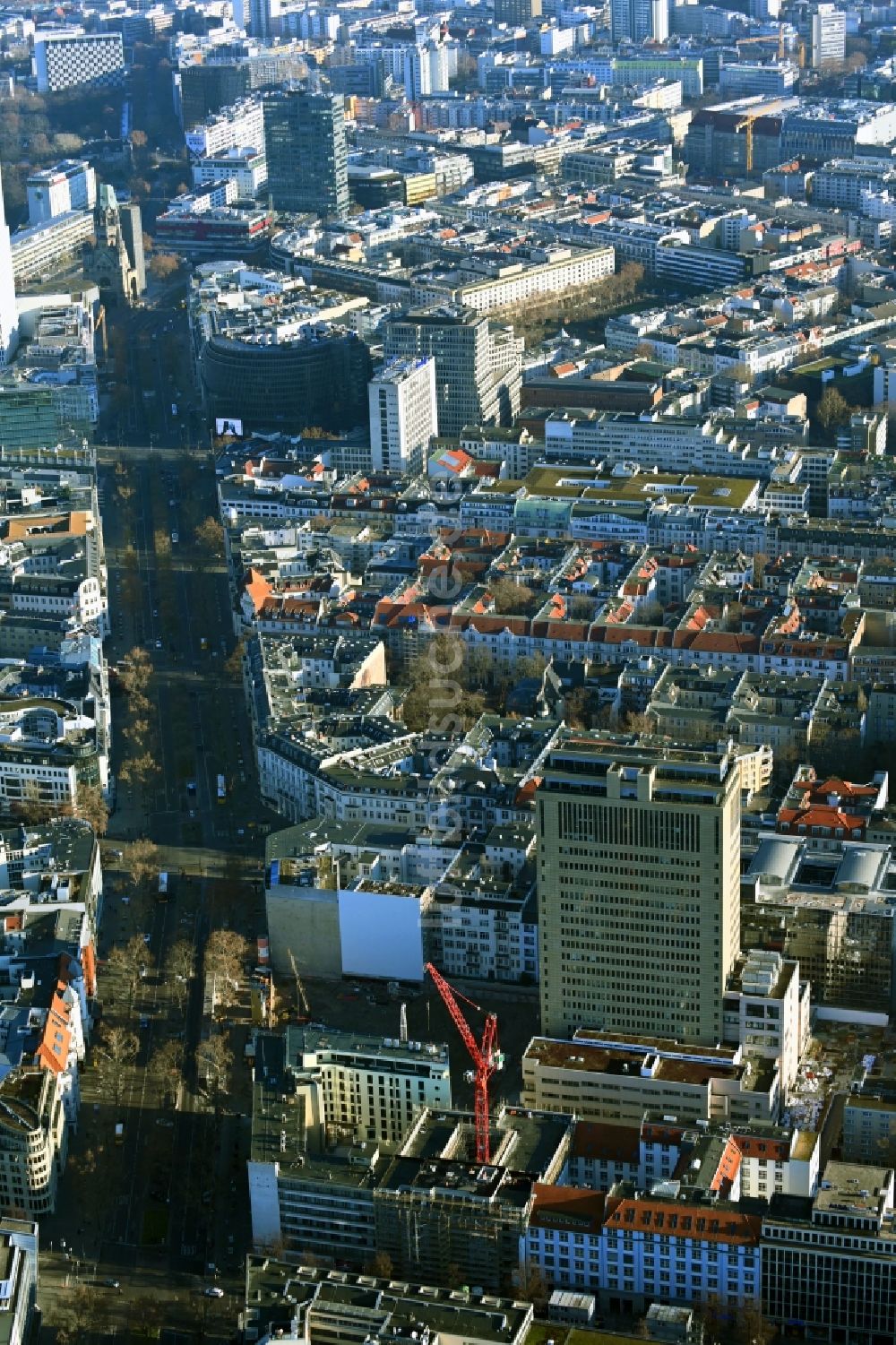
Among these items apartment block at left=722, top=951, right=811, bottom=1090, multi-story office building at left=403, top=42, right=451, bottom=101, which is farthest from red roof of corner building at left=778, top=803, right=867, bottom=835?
multi-story office building at left=403, top=42, right=451, bottom=101

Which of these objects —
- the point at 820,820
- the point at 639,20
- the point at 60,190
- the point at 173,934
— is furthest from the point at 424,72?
the point at 173,934

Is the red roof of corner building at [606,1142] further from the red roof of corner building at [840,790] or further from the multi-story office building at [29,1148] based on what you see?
the red roof of corner building at [840,790]

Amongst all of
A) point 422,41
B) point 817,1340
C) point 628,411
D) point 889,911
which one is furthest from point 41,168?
point 817,1340

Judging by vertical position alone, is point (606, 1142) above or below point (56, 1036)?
below

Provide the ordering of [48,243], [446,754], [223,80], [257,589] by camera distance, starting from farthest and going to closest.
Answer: [223,80] → [48,243] → [257,589] → [446,754]

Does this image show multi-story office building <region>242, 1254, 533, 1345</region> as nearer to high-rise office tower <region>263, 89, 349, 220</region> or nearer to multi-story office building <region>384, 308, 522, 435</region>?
multi-story office building <region>384, 308, 522, 435</region>

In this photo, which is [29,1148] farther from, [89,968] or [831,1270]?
[831,1270]
